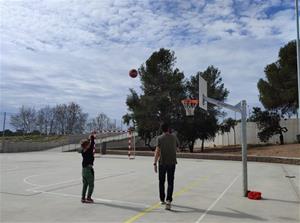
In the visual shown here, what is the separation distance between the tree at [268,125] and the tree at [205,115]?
181 inches

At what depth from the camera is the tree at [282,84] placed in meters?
44.1

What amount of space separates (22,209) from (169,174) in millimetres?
3370

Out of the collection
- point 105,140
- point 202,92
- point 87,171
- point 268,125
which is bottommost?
point 87,171

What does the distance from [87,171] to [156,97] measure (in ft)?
118

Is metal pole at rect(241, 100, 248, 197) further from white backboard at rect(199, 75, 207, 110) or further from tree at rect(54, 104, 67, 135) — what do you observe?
tree at rect(54, 104, 67, 135)

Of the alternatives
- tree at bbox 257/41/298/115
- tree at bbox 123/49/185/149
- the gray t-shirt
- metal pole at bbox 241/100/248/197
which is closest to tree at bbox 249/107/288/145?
tree at bbox 257/41/298/115

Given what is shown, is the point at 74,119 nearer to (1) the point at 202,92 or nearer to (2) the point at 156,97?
(2) the point at 156,97

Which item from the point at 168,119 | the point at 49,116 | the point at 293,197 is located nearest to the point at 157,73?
the point at 168,119

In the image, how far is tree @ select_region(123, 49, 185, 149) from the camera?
4644 cm

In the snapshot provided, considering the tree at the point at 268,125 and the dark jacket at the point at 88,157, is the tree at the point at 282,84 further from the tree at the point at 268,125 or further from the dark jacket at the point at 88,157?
the dark jacket at the point at 88,157

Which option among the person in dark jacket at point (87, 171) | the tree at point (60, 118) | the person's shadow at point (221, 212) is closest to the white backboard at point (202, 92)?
the person in dark jacket at point (87, 171)

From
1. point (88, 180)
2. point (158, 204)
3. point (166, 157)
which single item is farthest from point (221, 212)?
point (88, 180)

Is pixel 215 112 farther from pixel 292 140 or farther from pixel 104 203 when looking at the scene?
pixel 104 203

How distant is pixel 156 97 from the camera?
46375 mm
